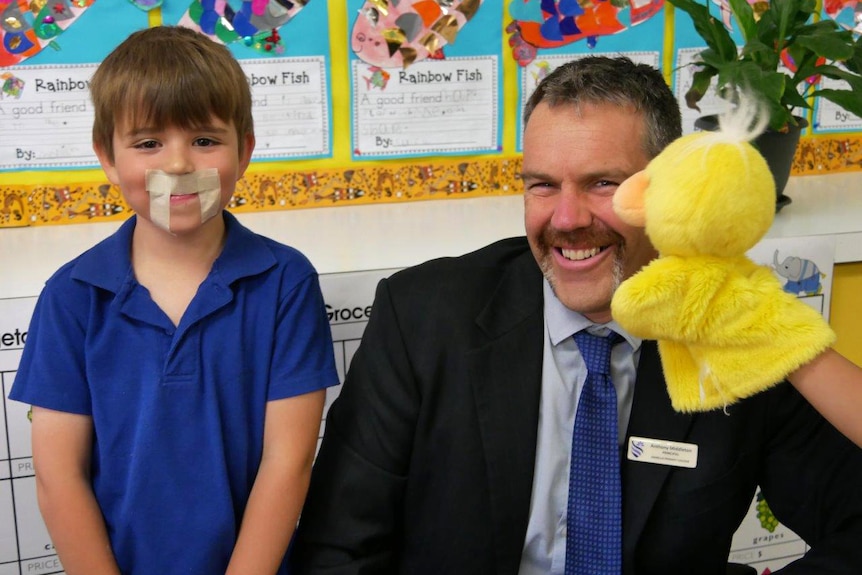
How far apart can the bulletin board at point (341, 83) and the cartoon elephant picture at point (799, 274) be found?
51 centimetres

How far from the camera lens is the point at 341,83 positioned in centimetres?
184

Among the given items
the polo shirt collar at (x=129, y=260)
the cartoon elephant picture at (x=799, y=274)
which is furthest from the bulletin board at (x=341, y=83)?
the polo shirt collar at (x=129, y=260)

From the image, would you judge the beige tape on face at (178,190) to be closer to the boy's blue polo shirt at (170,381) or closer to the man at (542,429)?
the boy's blue polo shirt at (170,381)

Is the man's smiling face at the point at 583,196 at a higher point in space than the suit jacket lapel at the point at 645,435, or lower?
higher

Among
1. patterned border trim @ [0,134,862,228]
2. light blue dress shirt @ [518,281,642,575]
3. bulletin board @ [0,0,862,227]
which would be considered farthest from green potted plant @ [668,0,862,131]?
light blue dress shirt @ [518,281,642,575]

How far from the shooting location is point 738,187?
0.81m

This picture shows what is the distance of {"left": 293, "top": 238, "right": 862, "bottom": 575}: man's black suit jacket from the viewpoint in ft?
3.81

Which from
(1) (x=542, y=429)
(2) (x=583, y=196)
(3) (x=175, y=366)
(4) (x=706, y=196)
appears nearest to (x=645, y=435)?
(1) (x=542, y=429)

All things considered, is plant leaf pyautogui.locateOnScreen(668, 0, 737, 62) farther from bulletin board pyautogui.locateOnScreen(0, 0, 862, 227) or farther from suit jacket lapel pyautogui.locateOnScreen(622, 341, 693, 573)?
suit jacket lapel pyautogui.locateOnScreen(622, 341, 693, 573)

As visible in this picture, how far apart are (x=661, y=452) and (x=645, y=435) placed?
0.10 feet

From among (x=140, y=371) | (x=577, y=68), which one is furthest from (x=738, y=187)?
(x=140, y=371)

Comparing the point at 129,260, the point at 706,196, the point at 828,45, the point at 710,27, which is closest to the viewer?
the point at 706,196

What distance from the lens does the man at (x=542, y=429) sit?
113 cm

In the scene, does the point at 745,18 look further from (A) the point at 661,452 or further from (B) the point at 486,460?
(B) the point at 486,460
